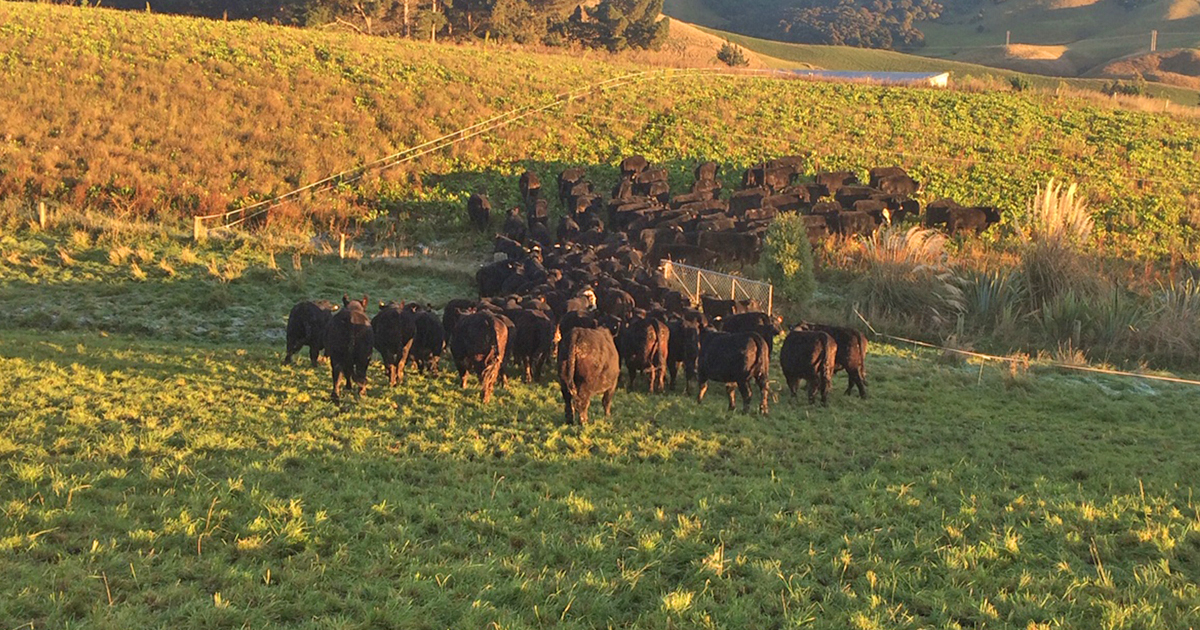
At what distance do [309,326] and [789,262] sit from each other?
41.4ft

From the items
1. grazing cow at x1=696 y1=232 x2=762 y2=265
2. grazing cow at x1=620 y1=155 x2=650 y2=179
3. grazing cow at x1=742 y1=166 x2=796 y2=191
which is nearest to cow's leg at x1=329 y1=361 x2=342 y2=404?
grazing cow at x1=696 y1=232 x2=762 y2=265

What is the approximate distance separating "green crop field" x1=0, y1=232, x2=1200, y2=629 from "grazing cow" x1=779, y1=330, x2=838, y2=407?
0.53 m

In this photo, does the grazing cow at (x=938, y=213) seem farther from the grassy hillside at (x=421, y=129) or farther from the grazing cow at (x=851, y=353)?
the grazing cow at (x=851, y=353)

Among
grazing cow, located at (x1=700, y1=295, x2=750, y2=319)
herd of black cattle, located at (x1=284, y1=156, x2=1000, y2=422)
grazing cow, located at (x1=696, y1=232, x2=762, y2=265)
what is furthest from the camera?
grazing cow, located at (x1=696, y1=232, x2=762, y2=265)

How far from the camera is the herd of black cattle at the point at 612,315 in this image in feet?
41.6

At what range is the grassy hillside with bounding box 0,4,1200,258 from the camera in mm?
30578

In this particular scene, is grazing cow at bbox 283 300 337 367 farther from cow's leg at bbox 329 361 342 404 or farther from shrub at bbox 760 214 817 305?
shrub at bbox 760 214 817 305

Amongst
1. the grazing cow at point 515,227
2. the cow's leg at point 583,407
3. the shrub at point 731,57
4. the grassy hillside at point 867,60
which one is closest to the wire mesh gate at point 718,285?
the grazing cow at point 515,227

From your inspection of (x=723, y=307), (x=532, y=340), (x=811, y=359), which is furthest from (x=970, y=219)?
(x=532, y=340)

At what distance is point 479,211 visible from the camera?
30062 millimetres

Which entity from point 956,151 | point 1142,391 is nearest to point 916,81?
point 956,151

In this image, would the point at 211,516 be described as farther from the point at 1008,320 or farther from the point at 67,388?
the point at 1008,320

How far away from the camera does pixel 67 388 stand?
1168cm

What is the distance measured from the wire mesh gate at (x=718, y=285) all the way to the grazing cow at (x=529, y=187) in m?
11.7
